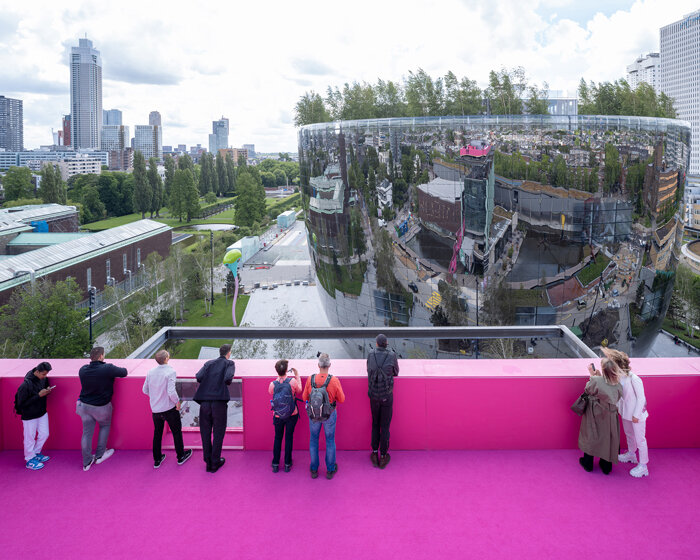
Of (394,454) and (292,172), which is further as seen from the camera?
(292,172)

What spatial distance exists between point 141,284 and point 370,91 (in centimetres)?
2854

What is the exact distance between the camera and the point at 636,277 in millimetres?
23172

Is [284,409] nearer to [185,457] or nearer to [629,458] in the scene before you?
[185,457]

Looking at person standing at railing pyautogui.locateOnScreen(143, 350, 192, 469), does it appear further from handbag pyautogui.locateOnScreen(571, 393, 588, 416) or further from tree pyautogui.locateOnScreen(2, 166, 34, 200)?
tree pyautogui.locateOnScreen(2, 166, 34, 200)

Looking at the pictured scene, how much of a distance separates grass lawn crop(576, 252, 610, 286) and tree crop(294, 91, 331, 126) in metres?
26.2

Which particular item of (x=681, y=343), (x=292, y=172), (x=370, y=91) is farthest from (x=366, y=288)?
(x=292, y=172)

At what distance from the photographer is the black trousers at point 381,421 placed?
555 cm

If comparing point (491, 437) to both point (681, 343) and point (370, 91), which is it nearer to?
point (370, 91)

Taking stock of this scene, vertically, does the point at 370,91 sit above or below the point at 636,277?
above

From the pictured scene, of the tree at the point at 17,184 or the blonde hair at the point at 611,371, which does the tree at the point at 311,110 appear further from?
the tree at the point at 17,184

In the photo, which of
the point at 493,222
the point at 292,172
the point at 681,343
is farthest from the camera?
the point at 292,172

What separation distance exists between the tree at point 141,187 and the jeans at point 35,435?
87.4 metres

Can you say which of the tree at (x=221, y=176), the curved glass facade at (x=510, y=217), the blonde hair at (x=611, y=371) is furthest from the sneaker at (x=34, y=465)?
the tree at (x=221, y=176)

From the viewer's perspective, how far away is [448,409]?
Answer: 5883 millimetres
